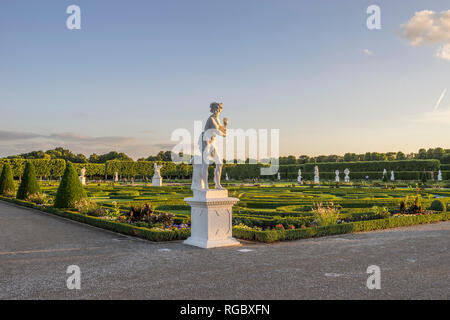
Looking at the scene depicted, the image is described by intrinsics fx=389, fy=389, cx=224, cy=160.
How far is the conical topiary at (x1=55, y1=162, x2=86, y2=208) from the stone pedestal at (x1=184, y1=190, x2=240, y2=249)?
27.8ft

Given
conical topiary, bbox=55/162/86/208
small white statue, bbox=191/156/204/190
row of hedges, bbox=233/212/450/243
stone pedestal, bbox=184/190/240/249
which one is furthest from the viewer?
conical topiary, bbox=55/162/86/208

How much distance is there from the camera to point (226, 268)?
6297mm

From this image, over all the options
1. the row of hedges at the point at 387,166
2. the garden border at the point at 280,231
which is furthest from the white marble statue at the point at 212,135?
the row of hedges at the point at 387,166

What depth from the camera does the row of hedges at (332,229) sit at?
9.11 m

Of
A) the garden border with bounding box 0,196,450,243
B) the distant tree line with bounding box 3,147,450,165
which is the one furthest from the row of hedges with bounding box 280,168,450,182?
the garden border with bounding box 0,196,450,243

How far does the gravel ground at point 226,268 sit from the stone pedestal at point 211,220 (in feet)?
1.12

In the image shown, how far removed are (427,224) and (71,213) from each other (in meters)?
11.9

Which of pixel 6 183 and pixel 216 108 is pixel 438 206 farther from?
pixel 6 183

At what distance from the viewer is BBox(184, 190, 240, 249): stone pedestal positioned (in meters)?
8.18

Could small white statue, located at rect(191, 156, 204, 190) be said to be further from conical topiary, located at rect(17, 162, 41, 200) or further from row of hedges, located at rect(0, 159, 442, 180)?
row of hedges, located at rect(0, 159, 442, 180)

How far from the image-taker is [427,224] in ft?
41.0

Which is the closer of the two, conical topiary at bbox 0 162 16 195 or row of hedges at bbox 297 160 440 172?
conical topiary at bbox 0 162 16 195

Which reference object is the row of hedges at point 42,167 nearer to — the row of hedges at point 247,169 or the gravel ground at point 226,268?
the row of hedges at point 247,169

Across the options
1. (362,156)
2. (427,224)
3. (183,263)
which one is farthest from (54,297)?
(362,156)
